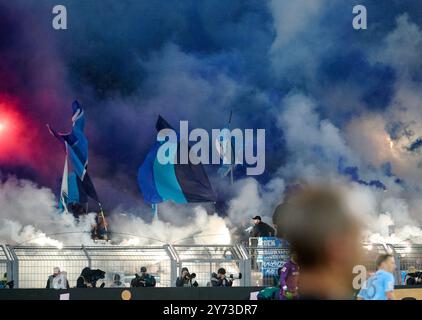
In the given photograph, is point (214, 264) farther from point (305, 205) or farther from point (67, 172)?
point (67, 172)

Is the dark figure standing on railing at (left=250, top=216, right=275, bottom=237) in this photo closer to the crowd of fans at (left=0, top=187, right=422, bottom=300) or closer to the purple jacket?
the crowd of fans at (left=0, top=187, right=422, bottom=300)

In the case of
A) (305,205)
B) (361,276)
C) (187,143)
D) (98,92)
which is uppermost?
(98,92)

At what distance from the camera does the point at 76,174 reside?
2300cm

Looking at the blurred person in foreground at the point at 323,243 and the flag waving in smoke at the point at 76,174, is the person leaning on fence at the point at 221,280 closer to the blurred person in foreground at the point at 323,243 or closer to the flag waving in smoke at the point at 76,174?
the blurred person in foreground at the point at 323,243

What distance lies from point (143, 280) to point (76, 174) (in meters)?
7.15

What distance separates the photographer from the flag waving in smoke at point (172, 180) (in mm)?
22453

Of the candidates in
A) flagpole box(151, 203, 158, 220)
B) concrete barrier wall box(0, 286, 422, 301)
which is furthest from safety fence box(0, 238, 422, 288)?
flagpole box(151, 203, 158, 220)

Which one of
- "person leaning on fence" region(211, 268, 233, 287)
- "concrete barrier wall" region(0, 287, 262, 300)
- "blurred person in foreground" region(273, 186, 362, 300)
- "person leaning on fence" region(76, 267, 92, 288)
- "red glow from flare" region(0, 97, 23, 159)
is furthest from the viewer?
"red glow from flare" region(0, 97, 23, 159)

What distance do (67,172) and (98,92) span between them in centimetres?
270

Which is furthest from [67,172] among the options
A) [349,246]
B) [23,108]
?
[349,246]

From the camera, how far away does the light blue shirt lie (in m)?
11.6

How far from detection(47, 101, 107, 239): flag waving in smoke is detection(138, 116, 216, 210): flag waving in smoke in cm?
156

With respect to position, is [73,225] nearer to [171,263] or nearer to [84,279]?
[84,279]

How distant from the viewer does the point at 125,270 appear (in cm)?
1775
